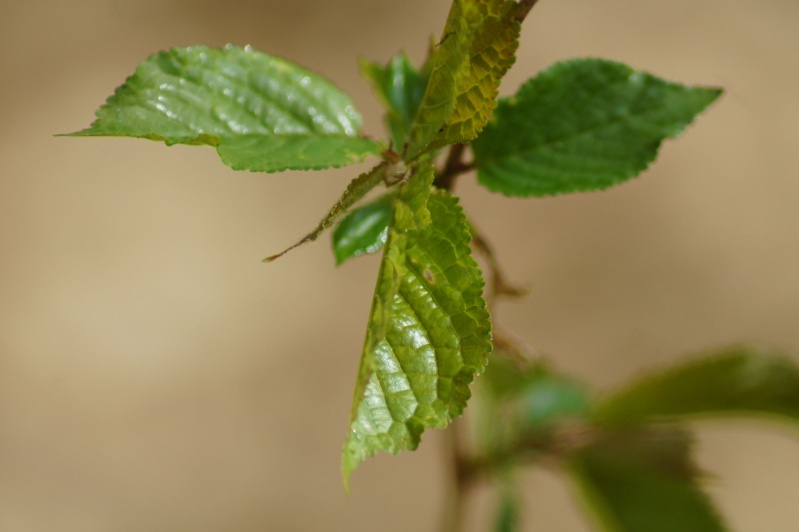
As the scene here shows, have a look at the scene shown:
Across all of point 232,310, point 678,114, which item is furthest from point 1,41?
point 678,114

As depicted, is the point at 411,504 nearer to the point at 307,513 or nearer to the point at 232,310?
the point at 307,513

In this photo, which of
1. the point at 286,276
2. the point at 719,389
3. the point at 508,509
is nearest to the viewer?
the point at 719,389

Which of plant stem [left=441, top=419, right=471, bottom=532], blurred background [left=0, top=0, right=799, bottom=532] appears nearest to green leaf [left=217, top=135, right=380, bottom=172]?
plant stem [left=441, top=419, right=471, bottom=532]

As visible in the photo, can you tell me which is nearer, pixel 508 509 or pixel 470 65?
pixel 470 65

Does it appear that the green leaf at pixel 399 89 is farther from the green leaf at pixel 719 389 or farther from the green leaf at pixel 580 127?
the green leaf at pixel 719 389

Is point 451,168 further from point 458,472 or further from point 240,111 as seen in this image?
point 458,472

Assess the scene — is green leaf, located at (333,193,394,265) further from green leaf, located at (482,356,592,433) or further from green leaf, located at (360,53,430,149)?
green leaf, located at (482,356,592,433)

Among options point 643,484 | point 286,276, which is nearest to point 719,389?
point 643,484
